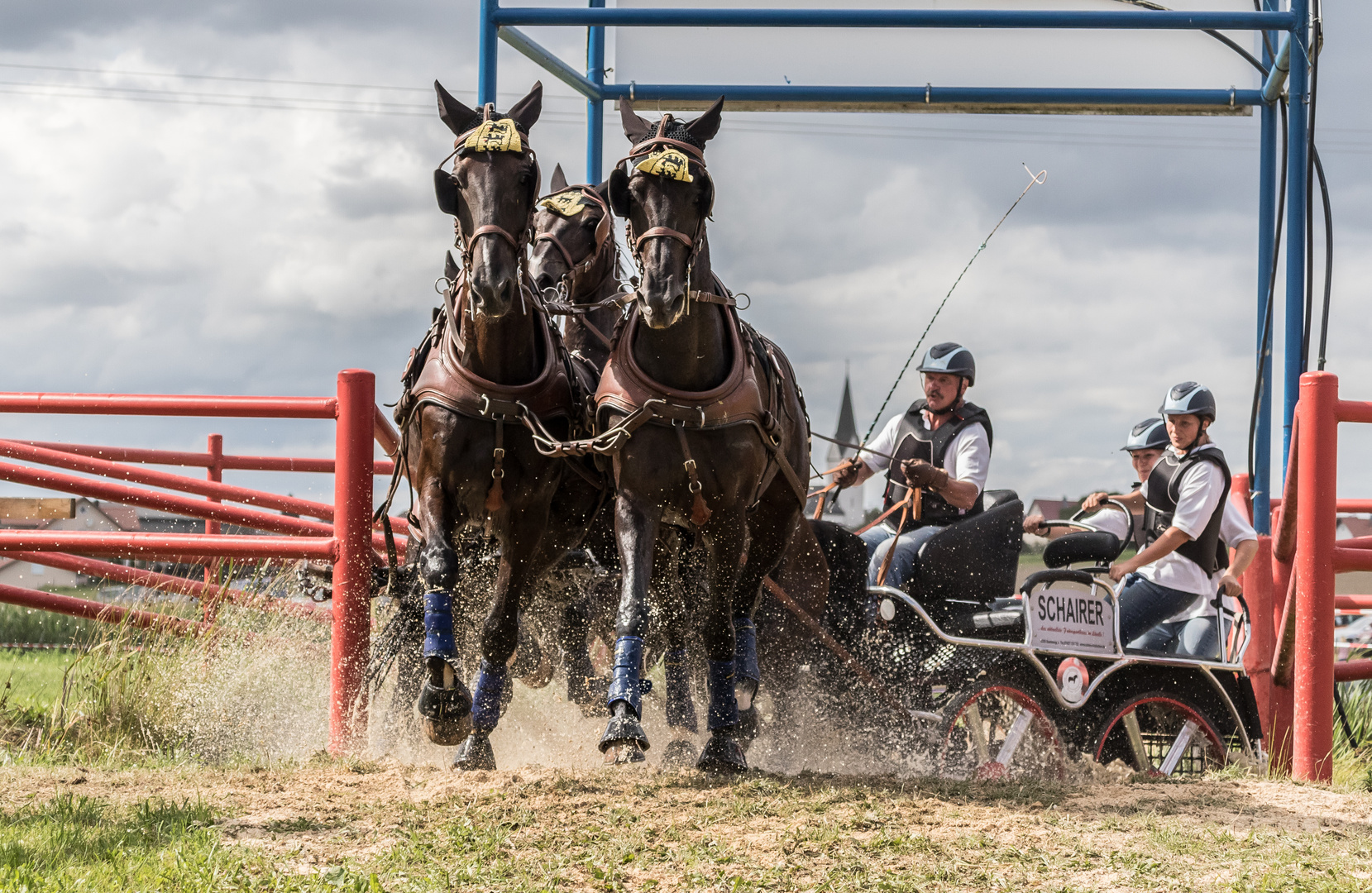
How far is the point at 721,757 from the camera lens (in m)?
4.79

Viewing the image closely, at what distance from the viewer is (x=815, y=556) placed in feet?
19.1

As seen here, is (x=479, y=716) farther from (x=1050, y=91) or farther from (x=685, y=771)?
(x=1050, y=91)

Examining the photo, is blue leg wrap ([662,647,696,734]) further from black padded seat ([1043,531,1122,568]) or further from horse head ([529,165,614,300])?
black padded seat ([1043,531,1122,568])

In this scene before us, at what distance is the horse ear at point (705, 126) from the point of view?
4.75 m

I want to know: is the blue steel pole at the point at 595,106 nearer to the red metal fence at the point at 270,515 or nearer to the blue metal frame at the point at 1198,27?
the blue metal frame at the point at 1198,27

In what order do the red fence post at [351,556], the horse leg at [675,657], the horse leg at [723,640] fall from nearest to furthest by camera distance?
the horse leg at [723,640], the horse leg at [675,657], the red fence post at [351,556]

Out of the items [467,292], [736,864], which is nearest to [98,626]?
[467,292]

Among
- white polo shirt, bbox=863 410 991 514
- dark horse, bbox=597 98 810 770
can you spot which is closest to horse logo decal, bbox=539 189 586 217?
dark horse, bbox=597 98 810 770

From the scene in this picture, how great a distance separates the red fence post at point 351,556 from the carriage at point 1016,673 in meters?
1.92

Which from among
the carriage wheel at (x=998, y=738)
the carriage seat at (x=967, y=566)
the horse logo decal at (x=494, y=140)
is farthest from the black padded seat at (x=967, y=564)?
the horse logo decal at (x=494, y=140)

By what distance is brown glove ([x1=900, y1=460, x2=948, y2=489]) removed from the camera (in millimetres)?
5973

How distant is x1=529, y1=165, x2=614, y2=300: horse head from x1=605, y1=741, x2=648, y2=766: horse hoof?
1961 millimetres

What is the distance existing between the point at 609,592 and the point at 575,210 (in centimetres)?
162

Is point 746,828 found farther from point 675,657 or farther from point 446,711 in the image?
point 675,657
